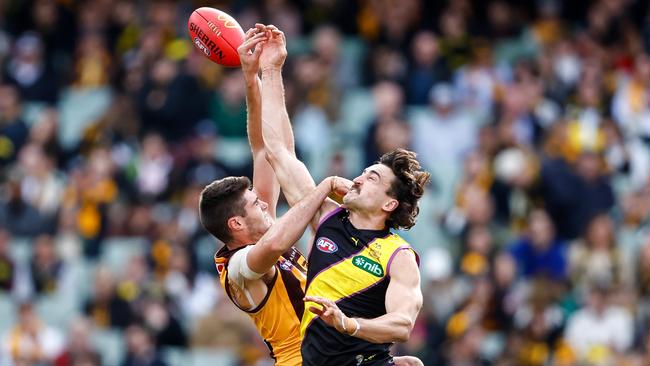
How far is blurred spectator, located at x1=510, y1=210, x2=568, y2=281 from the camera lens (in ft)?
50.4

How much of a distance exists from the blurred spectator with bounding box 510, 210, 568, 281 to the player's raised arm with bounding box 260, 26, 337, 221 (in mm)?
7212

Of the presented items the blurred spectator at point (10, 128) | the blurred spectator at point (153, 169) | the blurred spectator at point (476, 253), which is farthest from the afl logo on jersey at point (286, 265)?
the blurred spectator at point (10, 128)

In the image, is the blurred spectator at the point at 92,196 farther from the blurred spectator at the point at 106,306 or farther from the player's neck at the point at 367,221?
the player's neck at the point at 367,221

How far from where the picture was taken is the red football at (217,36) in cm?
909

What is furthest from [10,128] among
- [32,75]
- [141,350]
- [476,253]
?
[476,253]

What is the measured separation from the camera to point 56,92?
19.8m

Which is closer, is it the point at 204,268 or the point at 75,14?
the point at 204,268

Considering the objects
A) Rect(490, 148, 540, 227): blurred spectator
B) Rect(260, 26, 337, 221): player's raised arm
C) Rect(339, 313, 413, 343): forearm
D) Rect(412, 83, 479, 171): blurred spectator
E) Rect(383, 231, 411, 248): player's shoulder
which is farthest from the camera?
Rect(412, 83, 479, 171): blurred spectator

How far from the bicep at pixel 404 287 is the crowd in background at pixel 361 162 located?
677 cm

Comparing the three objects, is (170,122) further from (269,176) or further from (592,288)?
(269,176)

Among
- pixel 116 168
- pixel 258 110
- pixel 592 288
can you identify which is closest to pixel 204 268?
pixel 116 168

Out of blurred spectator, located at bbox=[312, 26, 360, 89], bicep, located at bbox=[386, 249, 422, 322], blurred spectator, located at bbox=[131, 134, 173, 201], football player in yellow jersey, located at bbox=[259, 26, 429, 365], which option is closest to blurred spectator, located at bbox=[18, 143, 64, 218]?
blurred spectator, located at bbox=[131, 134, 173, 201]

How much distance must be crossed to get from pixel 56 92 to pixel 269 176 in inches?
442

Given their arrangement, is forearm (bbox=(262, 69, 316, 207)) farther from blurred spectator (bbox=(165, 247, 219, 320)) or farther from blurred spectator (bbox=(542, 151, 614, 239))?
blurred spectator (bbox=(542, 151, 614, 239))
